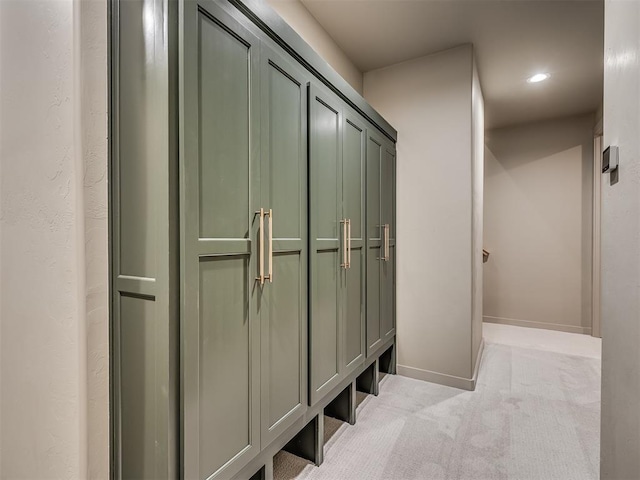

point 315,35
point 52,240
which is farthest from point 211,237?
point 315,35

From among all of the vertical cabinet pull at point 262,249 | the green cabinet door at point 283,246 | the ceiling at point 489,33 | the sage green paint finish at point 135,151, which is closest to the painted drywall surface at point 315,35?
the ceiling at point 489,33

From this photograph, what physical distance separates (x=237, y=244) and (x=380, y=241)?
1.59 meters

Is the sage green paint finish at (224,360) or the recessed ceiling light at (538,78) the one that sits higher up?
the recessed ceiling light at (538,78)

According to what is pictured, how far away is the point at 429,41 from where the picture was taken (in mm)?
2611

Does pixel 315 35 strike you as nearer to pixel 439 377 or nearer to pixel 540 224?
pixel 439 377

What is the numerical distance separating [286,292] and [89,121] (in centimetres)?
97

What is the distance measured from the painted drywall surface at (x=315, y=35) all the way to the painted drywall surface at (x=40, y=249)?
1.30 meters

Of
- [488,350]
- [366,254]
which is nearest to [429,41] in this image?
[366,254]

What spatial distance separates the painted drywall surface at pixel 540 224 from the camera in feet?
14.0

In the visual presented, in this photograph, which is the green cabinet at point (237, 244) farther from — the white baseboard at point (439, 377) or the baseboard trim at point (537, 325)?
the baseboard trim at point (537, 325)

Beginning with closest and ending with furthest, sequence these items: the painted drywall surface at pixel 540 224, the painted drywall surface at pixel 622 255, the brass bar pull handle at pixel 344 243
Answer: the painted drywall surface at pixel 622 255 → the brass bar pull handle at pixel 344 243 → the painted drywall surface at pixel 540 224

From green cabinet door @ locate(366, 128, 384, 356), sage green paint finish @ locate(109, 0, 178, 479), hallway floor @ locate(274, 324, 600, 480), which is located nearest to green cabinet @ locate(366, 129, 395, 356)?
green cabinet door @ locate(366, 128, 384, 356)

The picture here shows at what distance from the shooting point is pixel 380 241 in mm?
2604

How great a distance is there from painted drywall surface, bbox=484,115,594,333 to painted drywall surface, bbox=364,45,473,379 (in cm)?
247
